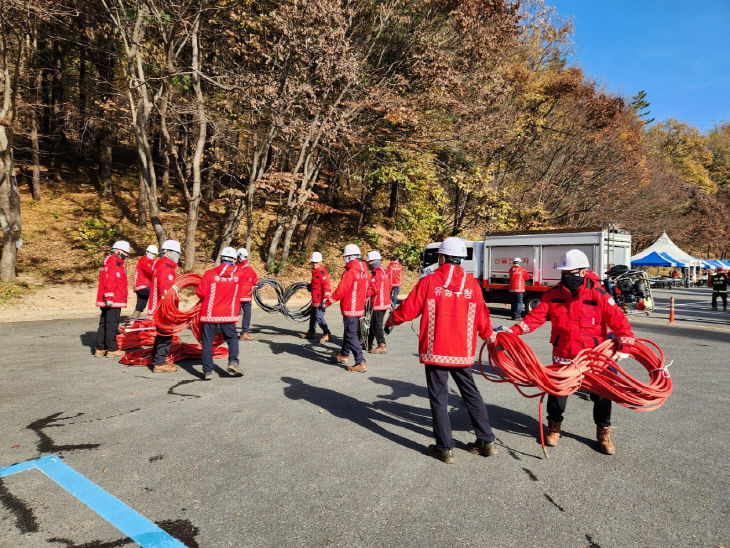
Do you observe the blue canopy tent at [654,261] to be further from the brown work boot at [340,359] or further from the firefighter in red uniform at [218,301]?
the firefighter in red uniform at [218,301]

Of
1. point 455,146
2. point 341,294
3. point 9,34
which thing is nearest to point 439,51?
point 455,146

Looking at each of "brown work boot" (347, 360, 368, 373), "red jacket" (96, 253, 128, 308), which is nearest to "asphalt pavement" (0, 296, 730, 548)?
"brown work boot" (347, 360, 368, 373)

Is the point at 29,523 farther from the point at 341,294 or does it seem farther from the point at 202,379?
the point at 341,294

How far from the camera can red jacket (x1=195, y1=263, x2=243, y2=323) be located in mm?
6359

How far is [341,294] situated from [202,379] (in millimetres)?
2580

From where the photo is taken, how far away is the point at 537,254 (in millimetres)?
15477

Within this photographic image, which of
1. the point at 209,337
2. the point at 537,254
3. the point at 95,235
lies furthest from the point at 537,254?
the point at 95,235

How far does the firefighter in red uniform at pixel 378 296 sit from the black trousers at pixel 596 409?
14.9ft

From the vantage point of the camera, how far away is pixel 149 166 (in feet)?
49.1

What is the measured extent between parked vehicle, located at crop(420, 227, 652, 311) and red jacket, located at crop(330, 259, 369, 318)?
9.58m

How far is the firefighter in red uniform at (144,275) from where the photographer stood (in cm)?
880

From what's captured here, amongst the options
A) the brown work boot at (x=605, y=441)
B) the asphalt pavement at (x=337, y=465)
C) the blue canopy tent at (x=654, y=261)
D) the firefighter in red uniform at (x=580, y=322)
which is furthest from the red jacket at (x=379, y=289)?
the blue canopy tent at (x=654, y=261)

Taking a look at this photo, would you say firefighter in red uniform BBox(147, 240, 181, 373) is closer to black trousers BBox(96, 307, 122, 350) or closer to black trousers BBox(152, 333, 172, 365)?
black trousers BBox(152, 333, 172, 365)

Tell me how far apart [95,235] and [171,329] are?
13.8m
